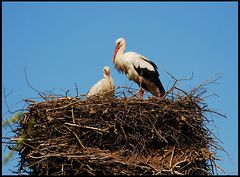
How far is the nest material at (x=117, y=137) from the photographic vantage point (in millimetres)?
5562

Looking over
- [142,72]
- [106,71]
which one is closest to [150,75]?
[142,72]

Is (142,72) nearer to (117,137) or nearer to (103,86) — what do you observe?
(103,86)

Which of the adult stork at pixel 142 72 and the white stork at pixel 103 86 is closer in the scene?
the white stork at pixel 103 86

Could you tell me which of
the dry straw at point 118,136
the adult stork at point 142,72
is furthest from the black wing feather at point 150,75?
the dry straw at point 118,136

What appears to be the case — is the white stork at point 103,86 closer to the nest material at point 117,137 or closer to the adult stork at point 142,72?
the adult stork at point 142,72

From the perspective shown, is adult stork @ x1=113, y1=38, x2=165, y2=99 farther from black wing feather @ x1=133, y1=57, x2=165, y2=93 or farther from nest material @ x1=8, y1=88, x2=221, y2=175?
nest material @ x1=8, y1=88, x2=221, y2=175

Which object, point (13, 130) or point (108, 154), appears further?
point (13, 130)

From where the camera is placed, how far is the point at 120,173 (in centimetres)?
539

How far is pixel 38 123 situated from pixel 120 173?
1476mm

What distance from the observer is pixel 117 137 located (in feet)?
19.5

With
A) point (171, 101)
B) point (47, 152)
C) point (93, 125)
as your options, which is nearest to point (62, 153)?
point (47, 152)

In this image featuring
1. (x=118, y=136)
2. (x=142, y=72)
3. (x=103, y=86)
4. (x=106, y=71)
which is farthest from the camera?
(x=106, y=71)

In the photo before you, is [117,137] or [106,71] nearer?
[117,137]

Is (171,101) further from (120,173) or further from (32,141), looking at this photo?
(32,141)
